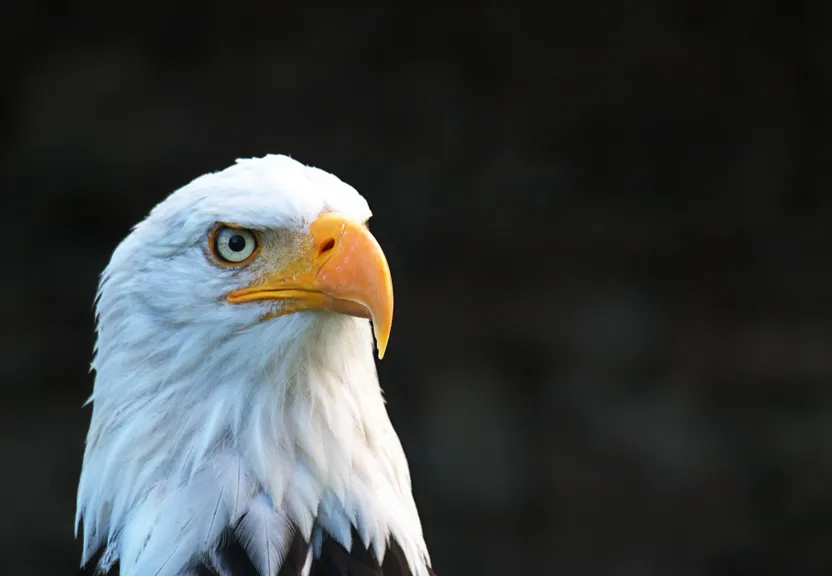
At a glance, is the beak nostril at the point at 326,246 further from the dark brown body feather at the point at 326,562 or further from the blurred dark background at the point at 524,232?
the blurred dark background at the point at 524,232

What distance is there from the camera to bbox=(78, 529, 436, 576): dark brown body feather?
6.30 ft

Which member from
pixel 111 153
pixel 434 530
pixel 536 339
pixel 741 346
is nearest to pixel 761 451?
pixel 741 346

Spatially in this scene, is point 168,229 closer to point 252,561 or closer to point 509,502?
point 252,561

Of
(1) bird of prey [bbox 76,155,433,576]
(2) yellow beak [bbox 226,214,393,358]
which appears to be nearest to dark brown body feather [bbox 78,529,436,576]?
(1) bird of prey [bbox 76,155,433,576]

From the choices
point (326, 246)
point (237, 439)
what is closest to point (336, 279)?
point (326, 246)

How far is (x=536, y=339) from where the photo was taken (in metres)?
5.29

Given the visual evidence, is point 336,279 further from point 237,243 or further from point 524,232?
point 524,232

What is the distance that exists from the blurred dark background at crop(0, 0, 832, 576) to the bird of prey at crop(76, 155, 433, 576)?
3.09 m

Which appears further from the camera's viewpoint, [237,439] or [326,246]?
[237,439]

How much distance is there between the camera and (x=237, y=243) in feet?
6.42

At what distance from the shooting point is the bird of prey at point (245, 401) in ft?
6.29

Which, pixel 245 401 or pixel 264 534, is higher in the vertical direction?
pixel 245 401

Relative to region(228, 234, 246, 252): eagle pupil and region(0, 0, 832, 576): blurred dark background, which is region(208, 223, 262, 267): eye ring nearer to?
region(228, 234, 246, 252): eagle pupil

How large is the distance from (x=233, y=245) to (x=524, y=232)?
3.36 meters
